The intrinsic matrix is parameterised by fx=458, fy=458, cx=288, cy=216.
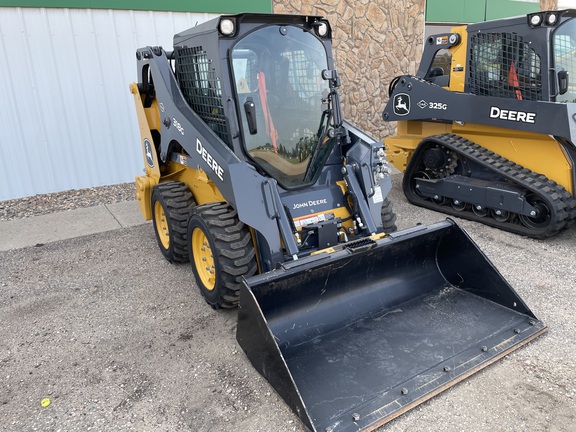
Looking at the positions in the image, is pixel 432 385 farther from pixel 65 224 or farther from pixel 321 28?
pixel 65 224

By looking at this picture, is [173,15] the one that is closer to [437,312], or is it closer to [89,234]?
[89,234]

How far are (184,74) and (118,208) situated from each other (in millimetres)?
3024

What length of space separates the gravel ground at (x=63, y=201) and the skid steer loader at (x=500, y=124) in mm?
4367

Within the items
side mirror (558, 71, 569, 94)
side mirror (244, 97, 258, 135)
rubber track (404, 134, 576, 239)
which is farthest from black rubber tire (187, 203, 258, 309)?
side mirror (558, 71, 569, 94)

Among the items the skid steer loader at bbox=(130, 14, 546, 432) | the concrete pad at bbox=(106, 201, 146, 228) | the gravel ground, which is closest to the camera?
the skid steer loader at bbox=(130, 14, 546, 432)

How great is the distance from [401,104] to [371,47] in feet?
10.8

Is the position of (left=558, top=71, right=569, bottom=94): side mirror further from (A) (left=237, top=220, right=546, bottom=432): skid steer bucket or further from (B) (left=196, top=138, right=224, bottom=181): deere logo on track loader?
(B) (left=196, top=138, right=224, bottom=181): deere logo on track loader

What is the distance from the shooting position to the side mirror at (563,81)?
4785mm

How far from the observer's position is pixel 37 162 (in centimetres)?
674

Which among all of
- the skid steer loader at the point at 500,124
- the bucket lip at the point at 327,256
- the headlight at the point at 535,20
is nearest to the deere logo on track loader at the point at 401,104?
the skid steer loader at the point at 500,124

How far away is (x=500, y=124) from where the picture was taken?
5199 mm

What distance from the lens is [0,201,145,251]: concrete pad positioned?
550 cm

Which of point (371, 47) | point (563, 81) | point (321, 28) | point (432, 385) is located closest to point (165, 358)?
point (432, 385)

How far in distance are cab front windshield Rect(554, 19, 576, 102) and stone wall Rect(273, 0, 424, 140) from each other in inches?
176
